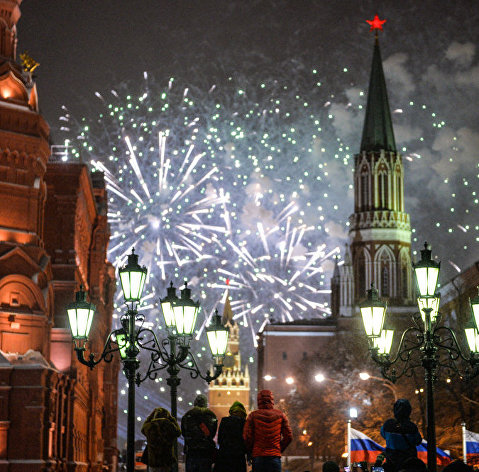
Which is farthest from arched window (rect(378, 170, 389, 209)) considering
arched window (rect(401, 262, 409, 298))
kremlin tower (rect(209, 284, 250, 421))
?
kremlin tower (rect(209, 284, 250, 421))

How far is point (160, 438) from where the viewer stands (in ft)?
50.9

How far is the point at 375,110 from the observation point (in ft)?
343

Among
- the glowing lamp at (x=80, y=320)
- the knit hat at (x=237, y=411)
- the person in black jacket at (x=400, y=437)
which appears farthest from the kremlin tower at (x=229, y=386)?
the person in black jacket at (x=400, y=437)

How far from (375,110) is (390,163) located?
20.3 feet

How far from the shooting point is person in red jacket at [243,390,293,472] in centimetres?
1461

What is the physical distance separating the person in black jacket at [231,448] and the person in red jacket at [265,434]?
557 mm

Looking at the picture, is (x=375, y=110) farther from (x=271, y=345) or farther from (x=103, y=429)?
(x=103, y=429)

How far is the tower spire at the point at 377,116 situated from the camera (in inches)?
4045

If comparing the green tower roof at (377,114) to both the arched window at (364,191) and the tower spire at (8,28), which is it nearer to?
the arched window at (364,191)

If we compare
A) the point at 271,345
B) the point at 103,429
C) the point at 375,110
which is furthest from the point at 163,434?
the point at 375,110

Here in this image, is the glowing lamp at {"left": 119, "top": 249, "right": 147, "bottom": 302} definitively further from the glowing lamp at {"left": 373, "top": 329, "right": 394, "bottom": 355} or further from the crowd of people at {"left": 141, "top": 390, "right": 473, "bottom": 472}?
the glowing lamp at {"left": 373, "top": 329, "right": 394, "bottom": 355}

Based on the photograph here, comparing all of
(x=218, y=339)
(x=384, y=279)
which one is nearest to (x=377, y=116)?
(x=384, y=279)

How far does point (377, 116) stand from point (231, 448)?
299 feet

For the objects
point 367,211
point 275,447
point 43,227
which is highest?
point 367,211
